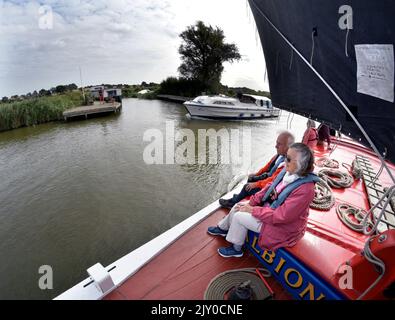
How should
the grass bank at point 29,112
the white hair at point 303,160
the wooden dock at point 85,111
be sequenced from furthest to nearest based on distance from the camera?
the wooden dock at point 85,111
the grass bank at point 29,112
the white hair at point 303,160

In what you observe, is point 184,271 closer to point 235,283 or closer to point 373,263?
point 235,283

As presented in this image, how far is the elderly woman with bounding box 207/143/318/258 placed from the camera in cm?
185

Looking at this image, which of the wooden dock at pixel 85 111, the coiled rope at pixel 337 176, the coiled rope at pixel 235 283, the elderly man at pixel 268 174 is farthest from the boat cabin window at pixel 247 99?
the coiled rope at pixel 235 283

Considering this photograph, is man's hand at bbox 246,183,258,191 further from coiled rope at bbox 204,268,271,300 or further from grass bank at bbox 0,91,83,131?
grass bank at bbox 0,91,83,131

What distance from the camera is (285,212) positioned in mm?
1880

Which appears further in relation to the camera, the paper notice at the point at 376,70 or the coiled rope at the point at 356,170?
the coiled rope at the point at 356,170

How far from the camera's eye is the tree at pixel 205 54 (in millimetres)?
28172

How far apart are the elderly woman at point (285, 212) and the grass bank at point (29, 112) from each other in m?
16.5

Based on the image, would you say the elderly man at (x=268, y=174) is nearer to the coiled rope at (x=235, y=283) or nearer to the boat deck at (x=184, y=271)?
the boat deck at (x=184, y=271)

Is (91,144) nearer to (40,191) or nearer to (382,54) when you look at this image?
(40,191)

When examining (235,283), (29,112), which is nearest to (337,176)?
(235,283)

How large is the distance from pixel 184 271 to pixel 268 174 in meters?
1.85

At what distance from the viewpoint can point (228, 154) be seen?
30.1 ft

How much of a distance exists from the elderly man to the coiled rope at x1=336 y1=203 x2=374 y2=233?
845 millimetres
